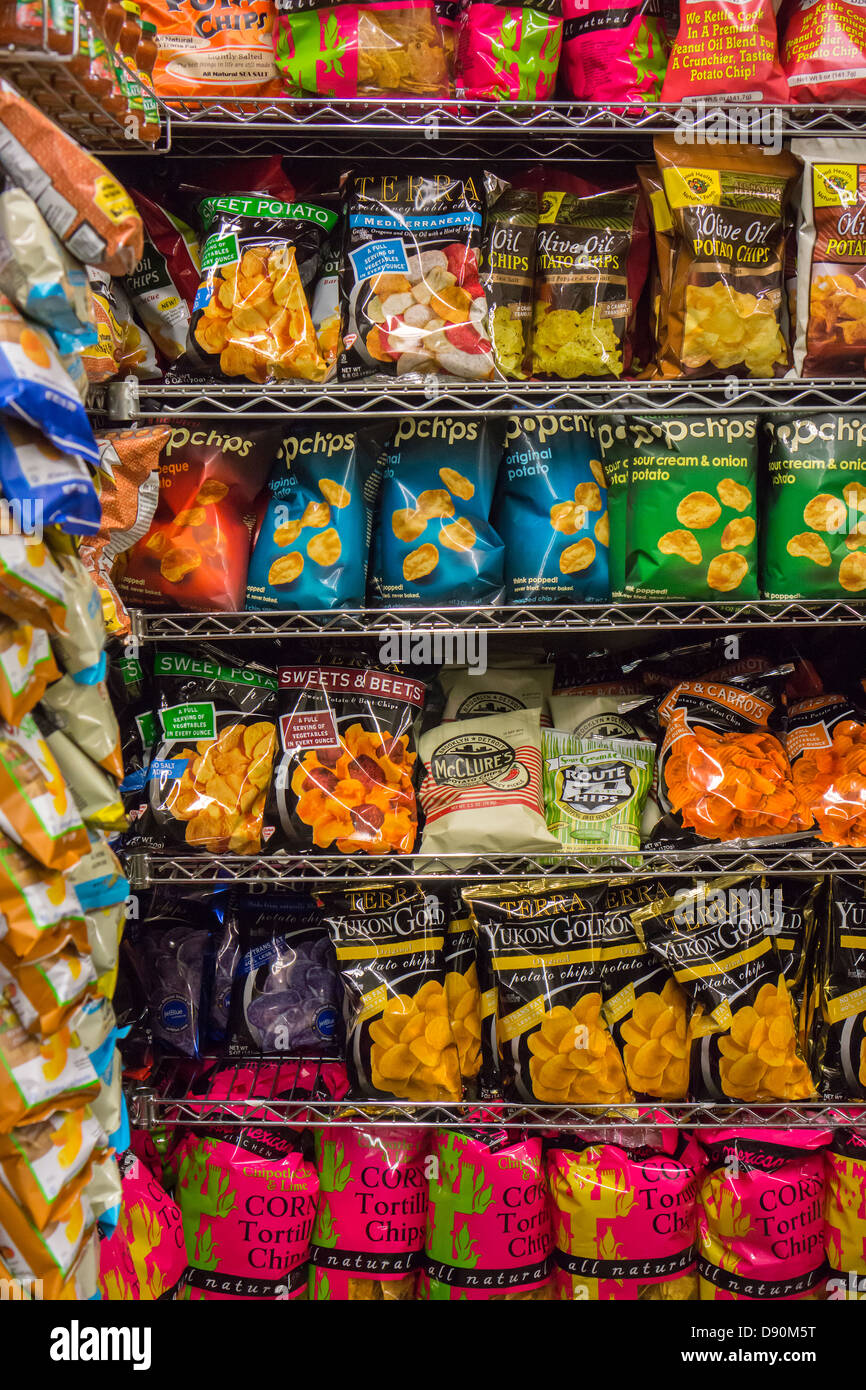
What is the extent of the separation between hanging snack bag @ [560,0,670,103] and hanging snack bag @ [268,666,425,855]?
3.60 feet

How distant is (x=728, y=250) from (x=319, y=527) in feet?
2.81

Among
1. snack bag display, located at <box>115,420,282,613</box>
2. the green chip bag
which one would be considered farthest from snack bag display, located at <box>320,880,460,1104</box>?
the green chip bag

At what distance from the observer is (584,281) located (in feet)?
5.63

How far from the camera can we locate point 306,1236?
68.9 inches

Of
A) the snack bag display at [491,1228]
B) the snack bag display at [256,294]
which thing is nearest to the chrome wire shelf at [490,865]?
the snack bag display at [491,1228]

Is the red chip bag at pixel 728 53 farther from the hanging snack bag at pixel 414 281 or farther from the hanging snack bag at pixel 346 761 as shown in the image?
the hanging snack bag at pixel 346 761

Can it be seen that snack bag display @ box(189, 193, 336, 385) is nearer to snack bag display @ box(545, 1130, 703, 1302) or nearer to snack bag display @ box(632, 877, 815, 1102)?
snack bag display @ box(632, 877, 815, 1102)

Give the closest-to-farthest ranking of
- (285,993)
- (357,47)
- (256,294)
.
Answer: (357,47), (256,294), (285,993)

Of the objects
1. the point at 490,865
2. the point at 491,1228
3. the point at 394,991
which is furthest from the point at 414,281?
the point at 491,1228

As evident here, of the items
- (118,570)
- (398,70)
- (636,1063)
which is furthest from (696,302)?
(636,1063)

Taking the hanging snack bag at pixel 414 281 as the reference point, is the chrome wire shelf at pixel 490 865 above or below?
below

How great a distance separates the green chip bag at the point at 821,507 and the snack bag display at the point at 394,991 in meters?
0.91

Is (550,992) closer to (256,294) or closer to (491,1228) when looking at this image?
(491,1228)

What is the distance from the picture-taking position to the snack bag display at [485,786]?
1.74 metres
